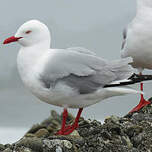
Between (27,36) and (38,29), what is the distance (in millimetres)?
183

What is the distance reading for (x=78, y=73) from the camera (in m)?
5.70

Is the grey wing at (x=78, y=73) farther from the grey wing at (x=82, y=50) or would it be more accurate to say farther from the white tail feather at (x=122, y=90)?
the grey wing at (x=82, y=50)

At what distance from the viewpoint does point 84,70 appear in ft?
18.8

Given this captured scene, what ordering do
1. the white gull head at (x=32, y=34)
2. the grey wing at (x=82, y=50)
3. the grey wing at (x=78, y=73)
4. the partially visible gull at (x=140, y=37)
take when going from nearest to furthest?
1. the grey wing at (x=78, y=73)
2. the white gull head at (x=32, y=34)
3. the grey wing at (x=82, y=50)
4. the partially visible gull at (x=140, y=37)

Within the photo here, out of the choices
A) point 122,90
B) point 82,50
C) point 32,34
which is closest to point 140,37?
point 82,50

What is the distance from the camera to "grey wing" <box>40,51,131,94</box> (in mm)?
5680

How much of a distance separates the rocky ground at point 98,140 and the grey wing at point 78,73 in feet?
2.70

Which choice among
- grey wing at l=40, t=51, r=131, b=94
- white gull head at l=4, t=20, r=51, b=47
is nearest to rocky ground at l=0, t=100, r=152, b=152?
grey wing at l=40, t=51, r=131, b=94

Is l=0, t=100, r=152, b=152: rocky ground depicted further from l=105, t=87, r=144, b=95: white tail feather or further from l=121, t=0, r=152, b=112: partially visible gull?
l=121, t=0, r=152, b=112: partially visible gull

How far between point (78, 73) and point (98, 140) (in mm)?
1164

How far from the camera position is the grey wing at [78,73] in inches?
224

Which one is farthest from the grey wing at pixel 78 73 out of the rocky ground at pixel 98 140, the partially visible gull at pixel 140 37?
the partially visible gull at pixel 140 37

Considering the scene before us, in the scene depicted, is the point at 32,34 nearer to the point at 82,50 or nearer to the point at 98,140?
the point at 82,50

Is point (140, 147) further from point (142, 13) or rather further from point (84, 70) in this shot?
point (142, 13)
